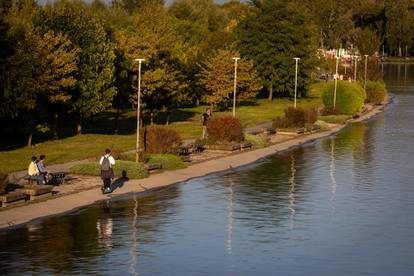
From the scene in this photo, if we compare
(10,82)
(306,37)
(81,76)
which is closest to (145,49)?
(81,76)

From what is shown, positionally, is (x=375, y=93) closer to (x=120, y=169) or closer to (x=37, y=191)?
(x=120, y=169)

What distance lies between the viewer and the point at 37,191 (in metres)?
29.9

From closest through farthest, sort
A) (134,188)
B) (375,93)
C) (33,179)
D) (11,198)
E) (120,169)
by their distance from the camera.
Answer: (11,198) < (33,179) < (134,188) < (120,169) < (375,93)

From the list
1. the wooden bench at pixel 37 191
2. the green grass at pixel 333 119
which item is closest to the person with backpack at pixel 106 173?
the wooden bench at pixel 37 191

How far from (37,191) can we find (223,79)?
50559 mm

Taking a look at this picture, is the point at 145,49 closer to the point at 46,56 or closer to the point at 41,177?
the point at 46,56

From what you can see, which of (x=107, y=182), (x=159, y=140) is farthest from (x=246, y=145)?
(x=107, y=182)

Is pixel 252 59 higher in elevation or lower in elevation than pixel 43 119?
higher

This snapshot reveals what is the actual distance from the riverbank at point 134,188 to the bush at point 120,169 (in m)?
0.44

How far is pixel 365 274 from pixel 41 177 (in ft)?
49.2

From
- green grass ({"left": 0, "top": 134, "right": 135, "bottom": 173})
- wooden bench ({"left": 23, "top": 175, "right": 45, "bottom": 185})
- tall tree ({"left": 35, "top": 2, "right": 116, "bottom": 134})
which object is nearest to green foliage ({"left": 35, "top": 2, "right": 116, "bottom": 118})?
tall tree ({"left": 35, "top": 2, "right": 116, "bottom": 134})

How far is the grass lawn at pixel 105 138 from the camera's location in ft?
140

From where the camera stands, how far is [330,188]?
35.8 m

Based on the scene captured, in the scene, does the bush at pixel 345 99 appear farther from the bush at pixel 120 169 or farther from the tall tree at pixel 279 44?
the bush at pixel 120 169
